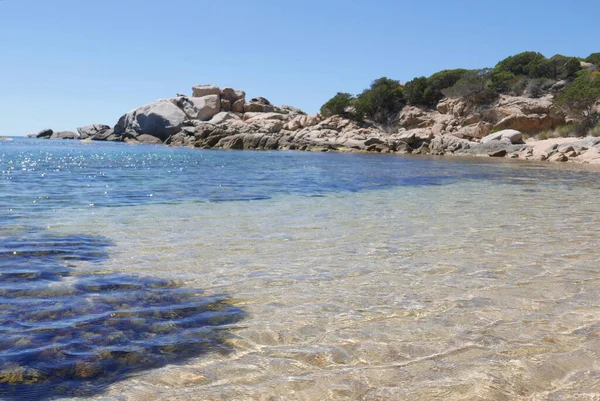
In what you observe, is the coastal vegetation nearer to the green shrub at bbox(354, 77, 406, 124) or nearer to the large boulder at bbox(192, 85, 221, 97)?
the green shrub at bbox(354, 77, 406, 124)

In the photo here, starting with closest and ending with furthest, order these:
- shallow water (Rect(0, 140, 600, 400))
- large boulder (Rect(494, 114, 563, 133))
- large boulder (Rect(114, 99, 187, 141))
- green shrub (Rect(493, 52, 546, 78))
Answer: shallow water (Rect(0, 140, 600, 400))
large boulder (Rect(494, 114, 563, 133))
green shrub (Rect(493, 52, 546, 78))
large boulder (Rect(114, 99, 187, 141))

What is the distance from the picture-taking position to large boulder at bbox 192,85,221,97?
71375 millimetres

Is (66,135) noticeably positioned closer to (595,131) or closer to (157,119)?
(157,119)

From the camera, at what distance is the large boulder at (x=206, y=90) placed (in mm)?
71375

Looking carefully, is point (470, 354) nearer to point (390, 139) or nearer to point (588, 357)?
point (588, 357)

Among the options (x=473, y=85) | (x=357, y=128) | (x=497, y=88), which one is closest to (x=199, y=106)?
(x=357, y=128)

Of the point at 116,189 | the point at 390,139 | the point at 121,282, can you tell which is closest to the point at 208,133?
the point at 390,139

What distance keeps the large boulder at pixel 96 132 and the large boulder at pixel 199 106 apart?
21278mm

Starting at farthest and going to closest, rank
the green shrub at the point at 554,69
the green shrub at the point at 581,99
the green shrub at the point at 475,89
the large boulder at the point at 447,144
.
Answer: the green shrub at the point at 554,69, the green shrub at the point at 475,89, the large boulder at the point at 447,144, the green shrub at the point at 581,99

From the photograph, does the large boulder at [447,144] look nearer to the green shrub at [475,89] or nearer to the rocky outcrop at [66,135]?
the green shrub at [475,89]

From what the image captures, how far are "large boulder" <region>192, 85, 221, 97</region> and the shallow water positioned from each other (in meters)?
63.2

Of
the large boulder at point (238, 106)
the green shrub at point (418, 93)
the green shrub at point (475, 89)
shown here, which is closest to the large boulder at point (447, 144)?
the green shrub at point (475, 89)

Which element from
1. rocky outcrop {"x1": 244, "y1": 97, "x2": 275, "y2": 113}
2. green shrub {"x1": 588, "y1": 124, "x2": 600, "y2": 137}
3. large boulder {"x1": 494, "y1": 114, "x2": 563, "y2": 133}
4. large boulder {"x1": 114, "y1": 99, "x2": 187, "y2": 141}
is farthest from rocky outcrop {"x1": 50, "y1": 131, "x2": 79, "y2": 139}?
green shrub {"x1": 588, "y1": 124, "x2": 600, "y2": 137}

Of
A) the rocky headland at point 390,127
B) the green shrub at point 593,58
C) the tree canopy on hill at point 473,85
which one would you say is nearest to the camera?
the rocky headland at point 390,127
